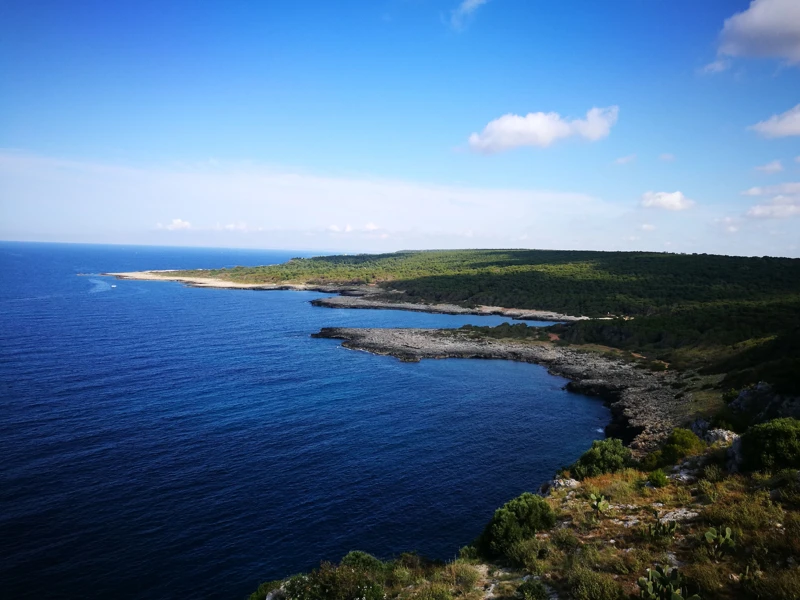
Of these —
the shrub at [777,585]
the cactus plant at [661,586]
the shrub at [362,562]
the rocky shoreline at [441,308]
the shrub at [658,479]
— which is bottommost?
the shrub at [362,562]

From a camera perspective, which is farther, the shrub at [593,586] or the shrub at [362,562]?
the shrub at [362,562]

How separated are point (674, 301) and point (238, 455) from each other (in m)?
134

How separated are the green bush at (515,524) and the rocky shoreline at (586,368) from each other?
22672 millimetres

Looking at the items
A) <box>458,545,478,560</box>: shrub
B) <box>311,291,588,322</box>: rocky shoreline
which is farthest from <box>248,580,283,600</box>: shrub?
<box>311,291,588,322</box>: rocky shoreline

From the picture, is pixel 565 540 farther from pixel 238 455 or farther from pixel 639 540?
pixel 238 455

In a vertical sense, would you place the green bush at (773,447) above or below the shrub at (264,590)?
above

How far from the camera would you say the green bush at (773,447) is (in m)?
21.3

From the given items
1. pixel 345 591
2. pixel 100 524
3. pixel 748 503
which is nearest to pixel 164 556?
pixel 100 524

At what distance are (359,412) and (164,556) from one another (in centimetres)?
2907

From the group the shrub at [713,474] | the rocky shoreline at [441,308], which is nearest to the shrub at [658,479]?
the shrub at [713,474]

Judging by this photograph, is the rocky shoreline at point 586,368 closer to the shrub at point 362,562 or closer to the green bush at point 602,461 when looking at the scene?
the green bush at point 602,461

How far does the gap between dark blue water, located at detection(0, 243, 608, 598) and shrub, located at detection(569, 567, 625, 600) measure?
14.5 meters

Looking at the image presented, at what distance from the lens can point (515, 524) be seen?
21828 mm

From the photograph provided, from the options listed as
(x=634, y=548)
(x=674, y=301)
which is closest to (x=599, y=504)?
(x=634, y=548)
